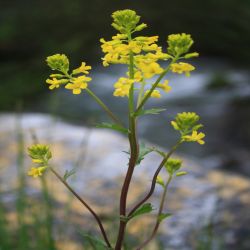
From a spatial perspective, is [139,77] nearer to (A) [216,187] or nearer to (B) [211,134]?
(A) [216,187]

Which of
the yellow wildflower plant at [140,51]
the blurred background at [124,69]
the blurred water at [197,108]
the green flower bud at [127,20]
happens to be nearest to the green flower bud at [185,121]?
the yellow wildflower plant at [140,51]

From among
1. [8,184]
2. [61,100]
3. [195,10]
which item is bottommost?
[61,100]

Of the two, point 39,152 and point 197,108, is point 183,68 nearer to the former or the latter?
point 39,152

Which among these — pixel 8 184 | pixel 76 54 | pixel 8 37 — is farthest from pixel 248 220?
pixel 8 37

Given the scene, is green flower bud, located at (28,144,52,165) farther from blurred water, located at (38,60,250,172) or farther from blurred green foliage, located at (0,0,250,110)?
blurred green foliage, located at (0,0,250,110)

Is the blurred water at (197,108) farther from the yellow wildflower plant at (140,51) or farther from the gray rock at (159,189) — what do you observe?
the yellow wildflower plant at (140,51)

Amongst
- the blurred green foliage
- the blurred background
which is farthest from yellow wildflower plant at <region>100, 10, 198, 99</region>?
the blurred green foliage
